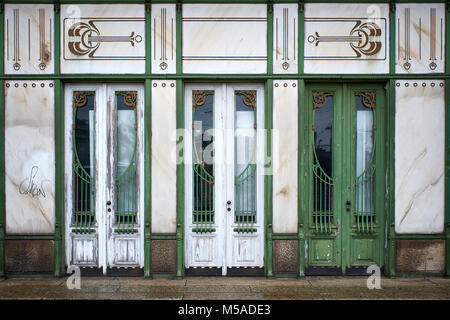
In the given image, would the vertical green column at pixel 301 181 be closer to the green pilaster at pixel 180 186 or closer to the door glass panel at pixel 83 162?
the green pilaster at pixel 180 186

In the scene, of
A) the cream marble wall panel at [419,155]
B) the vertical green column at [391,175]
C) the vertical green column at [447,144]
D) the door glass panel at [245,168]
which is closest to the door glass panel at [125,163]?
the door glass panel at [245,168]

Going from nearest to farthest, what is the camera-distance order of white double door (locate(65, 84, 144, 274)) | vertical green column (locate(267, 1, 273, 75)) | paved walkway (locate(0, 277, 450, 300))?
paved walkway (locate(0, 277, 450, 300)), vertical green column (locate(267, 1, 273, 75)), white double door (locate(65, 84, 144, 274))

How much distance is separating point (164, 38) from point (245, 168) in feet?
8.04

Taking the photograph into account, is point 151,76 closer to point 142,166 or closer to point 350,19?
point 142,166

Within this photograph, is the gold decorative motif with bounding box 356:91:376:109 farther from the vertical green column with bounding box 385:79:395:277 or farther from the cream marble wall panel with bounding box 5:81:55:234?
the cream marble wall panel with bounding box 5:81:55:234

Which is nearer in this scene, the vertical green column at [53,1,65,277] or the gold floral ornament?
the vertical green column at [53,1,65,277]

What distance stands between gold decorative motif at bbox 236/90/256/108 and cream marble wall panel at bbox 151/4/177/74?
1.18m

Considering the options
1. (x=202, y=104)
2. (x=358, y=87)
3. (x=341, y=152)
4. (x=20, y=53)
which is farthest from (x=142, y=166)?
(x=358, y=87)

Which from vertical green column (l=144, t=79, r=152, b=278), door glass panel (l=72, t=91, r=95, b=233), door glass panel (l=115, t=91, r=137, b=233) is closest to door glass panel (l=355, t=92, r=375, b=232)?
vertical green column (l=144, t=79, r=152, b=278)

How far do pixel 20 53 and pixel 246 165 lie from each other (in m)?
4.02

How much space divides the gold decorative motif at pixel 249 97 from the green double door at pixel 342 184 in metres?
0.86

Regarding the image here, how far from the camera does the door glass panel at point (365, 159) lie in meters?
6.20

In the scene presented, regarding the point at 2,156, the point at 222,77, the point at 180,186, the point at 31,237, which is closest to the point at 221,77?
the point at 222,77

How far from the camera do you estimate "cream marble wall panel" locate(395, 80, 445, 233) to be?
6.01 meters
